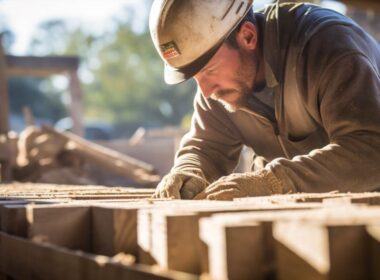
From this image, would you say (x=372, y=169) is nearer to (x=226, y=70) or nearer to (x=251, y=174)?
(x=251, y=174)

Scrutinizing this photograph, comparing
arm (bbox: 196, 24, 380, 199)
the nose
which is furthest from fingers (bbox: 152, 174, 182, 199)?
the nose

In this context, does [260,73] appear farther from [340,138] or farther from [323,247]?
[323,247]

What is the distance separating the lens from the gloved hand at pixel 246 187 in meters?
4.02

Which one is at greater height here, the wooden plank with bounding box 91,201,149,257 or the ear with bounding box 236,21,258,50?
the ear with bounding box 236,21,258,50

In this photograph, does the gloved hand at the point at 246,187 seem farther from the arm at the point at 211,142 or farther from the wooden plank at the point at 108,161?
the wooden plank at the point at 108,161

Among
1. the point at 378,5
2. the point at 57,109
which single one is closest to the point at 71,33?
the point at 57,109

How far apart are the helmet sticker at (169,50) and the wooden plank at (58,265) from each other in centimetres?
211

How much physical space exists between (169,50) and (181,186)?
35.9 inches

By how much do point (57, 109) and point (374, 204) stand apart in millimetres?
49708

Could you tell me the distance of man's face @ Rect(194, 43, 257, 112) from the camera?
511 cm

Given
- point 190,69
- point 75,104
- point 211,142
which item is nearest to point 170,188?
point 190,69

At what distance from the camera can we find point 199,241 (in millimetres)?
2500

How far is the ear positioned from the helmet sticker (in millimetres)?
429

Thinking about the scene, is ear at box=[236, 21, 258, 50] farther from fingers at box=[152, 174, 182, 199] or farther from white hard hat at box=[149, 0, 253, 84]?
fingers at box=[152, 174, 182, 199]
